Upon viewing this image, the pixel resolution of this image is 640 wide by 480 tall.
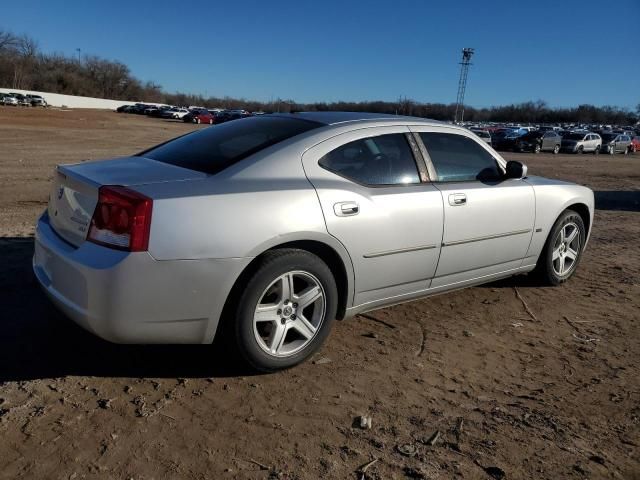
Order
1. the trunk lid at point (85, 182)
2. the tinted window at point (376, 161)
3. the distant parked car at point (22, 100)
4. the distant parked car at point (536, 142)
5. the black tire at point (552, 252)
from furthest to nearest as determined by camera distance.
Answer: the distant parked car at point (22, 100) < the distant parked car at point (536, 142) < the black tire at point (552, 252) < the tinted window at point (376, 161) < the trunk lid at point (85, 182)

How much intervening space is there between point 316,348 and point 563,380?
5.10 ft

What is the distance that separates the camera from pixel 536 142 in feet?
121

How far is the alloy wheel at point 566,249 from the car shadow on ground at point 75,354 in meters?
3.31

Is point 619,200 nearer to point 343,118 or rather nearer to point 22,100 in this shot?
point 343,118

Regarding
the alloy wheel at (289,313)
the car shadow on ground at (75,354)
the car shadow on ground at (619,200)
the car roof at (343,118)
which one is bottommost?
the car shadow on ground at (75,354)

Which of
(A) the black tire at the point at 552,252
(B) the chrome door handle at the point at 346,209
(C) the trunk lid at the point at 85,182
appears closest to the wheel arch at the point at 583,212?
A: (A) the black tire at the point at 552,252

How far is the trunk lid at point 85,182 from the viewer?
3012mm

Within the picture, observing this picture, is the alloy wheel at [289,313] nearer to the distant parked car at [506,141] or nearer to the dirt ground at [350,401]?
the dirt ground at [350,401]

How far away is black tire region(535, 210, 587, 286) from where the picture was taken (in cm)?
504

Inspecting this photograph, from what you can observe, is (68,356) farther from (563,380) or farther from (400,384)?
(563,380)

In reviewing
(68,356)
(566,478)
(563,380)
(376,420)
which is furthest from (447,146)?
(68,356)

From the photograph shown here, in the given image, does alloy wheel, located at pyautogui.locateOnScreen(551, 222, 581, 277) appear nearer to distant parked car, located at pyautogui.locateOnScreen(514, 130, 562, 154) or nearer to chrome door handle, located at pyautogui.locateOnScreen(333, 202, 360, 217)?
chrome door handle, located at pyautogui.locateOnScreen(333, 202, 360, 217)

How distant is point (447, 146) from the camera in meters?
4.30

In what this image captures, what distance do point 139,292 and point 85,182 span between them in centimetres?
75
